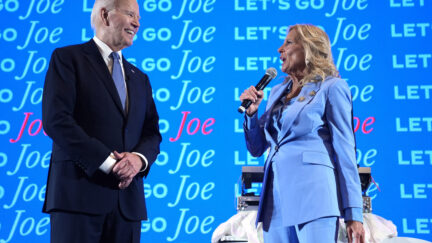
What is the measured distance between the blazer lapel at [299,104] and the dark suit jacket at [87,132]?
538 mm

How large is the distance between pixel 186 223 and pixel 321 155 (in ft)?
7.25

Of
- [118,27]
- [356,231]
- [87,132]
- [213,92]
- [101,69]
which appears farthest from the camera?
[213,92]

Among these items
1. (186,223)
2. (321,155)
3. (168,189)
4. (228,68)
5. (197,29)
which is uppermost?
(197,29)

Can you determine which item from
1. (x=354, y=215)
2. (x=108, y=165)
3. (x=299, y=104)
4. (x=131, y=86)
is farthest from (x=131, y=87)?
(x=354, y=215)

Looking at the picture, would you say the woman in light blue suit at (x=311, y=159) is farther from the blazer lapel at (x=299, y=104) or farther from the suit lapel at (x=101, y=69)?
the suit lapel at (x=101, y=69)

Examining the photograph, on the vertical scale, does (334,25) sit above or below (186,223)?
above

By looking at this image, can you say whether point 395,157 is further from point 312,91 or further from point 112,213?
point 112,213

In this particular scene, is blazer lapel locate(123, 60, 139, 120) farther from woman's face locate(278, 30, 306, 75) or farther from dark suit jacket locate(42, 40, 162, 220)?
woman's face locate(278, 30, 306, 75)

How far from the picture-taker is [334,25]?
4.07 metres

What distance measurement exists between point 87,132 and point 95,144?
0.10 m

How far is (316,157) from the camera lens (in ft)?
5.75

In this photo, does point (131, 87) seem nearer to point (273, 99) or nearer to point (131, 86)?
point (131, 86)

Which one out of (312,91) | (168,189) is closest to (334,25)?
(168,189)

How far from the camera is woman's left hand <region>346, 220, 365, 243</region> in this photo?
1695mm
